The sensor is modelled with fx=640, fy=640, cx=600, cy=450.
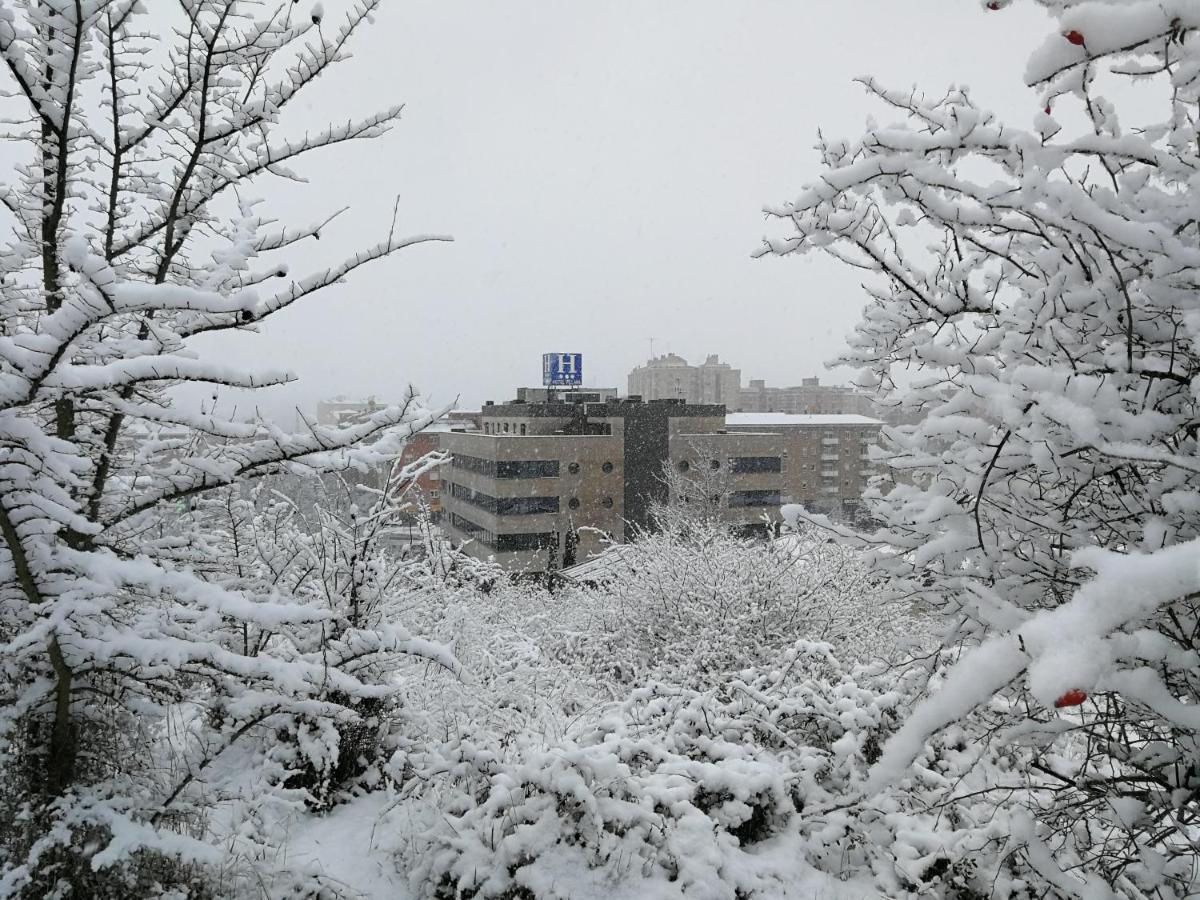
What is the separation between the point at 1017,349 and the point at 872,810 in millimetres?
3481

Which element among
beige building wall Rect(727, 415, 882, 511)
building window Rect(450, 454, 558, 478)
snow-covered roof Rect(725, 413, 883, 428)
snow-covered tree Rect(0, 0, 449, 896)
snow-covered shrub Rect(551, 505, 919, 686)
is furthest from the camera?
beige building wall Rect(727, 415, 882, 511)

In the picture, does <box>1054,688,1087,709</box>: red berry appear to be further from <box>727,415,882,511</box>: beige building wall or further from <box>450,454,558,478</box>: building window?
<box>727,415,882,511</box>: beige building wall

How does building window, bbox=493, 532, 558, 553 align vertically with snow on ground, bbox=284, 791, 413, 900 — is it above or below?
below

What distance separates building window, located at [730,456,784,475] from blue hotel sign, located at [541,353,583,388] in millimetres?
15135

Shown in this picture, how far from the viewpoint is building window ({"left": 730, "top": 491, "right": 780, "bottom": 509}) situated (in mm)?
38844

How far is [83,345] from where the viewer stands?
2.66m

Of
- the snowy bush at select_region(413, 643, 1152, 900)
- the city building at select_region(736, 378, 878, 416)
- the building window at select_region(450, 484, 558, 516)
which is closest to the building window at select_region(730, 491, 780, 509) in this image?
the building window at select_region(450, 484, 558, 516)

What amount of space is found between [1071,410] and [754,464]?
38542 millimetres

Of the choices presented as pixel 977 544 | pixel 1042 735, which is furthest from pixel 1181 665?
pixel 1042 735

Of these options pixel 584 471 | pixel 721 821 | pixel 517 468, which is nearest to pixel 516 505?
pixel 517 468

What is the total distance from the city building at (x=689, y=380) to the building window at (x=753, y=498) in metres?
58.3

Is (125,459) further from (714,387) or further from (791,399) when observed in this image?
(791,399)

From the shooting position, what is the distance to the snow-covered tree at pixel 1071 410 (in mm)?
1282

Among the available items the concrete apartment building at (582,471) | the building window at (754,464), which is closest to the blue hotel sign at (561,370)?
the concrete apartment building at (582,471)
